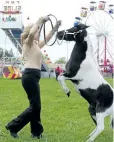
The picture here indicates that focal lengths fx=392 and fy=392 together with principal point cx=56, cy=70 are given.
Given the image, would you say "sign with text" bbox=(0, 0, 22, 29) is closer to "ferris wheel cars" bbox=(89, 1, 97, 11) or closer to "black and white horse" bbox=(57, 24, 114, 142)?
"ferris wheel cars" bbox=(89, 1, 97, 11)

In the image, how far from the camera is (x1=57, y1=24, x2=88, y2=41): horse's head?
6.26m

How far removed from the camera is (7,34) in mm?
60812

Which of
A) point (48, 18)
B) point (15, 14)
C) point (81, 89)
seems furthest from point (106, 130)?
point (15, 14)

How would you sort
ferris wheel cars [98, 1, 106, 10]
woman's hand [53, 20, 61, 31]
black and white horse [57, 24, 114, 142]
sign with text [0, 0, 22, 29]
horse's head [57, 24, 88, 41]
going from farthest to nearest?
1. sign with text [0, 0, 22, 29]
2. ferris wheel cars [98, 1, 106, 10]
3. woman's hand [53, 20, 61, 31]
4. horse's head [57, 24, 88, 41]
5. black and white horse [57, 24, 114, 142]

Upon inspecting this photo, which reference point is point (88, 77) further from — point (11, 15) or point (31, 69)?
point (11, 15)

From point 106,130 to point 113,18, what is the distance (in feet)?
147

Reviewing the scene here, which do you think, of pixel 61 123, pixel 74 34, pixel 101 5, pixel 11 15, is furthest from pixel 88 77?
pixel 11 15

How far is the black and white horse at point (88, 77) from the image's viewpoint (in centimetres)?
614

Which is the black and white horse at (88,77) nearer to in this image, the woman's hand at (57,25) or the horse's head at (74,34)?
the horse's head at (74,34)

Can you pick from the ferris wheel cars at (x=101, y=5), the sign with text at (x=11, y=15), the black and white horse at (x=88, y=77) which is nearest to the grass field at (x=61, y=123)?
the black and white horse at (x=88, y=77)

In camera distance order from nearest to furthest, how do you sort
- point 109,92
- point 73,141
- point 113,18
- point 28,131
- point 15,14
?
1. point 109,92
2. point 73,141
3. point 28,131
4. point 113,18
5. point 15,14

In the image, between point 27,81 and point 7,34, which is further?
point 7,34

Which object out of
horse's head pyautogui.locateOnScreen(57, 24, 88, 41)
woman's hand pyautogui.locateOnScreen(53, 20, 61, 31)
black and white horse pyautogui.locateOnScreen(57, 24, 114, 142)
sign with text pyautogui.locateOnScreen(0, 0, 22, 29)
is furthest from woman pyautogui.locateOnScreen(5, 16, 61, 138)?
sign with text pyautogui.locateOnScreen(0, 0, 22, 29)

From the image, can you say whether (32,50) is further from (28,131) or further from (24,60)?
(28,131)
